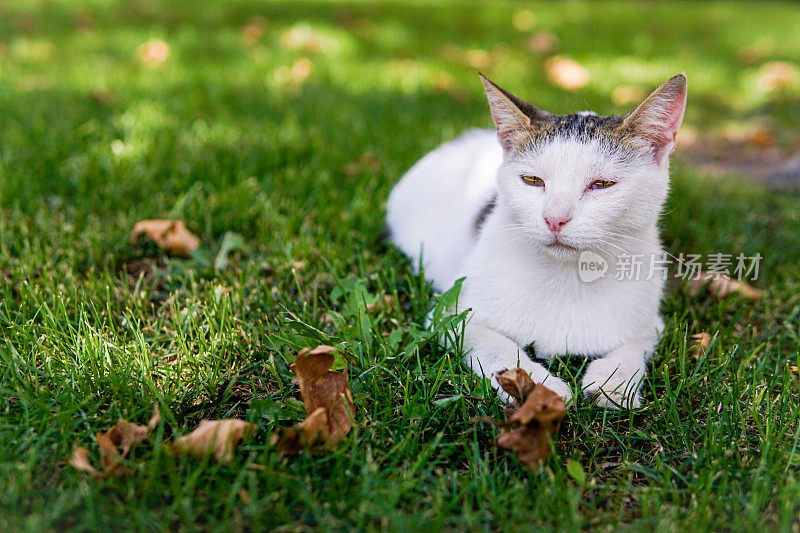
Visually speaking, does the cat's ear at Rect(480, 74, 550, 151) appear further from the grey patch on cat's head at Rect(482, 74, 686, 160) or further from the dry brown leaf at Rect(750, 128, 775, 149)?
the dry brown leaf at Rect(750, 128, 775, 149)

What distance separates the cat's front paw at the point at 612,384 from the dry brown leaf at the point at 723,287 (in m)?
0.76

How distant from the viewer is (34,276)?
7.43 ft

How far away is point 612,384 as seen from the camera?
1795mm

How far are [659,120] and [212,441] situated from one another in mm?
1536

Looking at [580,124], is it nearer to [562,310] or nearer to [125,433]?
[562,310]

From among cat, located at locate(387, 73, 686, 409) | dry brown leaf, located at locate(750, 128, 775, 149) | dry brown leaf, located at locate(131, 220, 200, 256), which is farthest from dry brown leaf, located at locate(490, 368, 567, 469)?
dry brown leaf, located at locate(750, 128, 775, 149)

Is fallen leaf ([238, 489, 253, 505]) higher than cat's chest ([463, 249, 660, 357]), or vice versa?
cat's chest ([463, 249, 660, 357])

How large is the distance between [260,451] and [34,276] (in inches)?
51.2

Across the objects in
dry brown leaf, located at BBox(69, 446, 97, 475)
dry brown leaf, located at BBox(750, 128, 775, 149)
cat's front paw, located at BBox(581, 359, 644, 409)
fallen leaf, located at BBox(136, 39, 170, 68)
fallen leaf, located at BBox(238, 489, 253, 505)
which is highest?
fallen leaf, located at BBox(136, 39, 170, 68)

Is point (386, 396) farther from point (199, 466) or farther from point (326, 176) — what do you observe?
point (326, 176)

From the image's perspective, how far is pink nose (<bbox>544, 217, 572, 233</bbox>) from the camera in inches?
68.9

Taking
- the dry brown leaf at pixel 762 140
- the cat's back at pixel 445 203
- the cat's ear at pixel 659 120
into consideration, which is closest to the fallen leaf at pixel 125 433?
the cat's back at pixel 445 203

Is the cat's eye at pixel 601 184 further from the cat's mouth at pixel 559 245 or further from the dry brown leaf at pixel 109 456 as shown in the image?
the dry brown leaf at pixel 109 456

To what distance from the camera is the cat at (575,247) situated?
180cm
